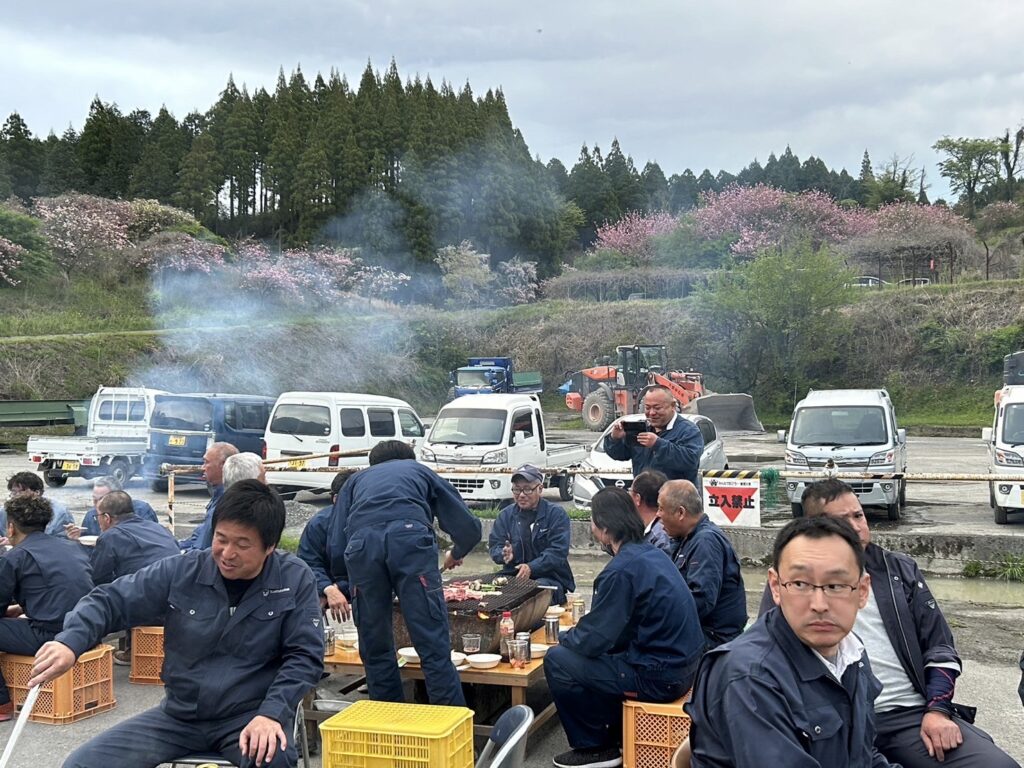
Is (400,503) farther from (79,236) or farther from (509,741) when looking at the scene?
(79,236)

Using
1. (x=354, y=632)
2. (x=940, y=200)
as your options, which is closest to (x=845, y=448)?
(x=354, y=632)

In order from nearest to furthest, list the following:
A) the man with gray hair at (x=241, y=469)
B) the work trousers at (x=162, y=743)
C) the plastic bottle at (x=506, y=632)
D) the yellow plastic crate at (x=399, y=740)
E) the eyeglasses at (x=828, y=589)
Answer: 1. the eyeglasses at (x=828, y=589)
2. the work trousers at (x=162, y=743)
3. the yellow plastic crate at (x=399, y=740)
4. the plastic bottle at (x=506, y=632)
5. the man with gray hair at (x=241, y=469)

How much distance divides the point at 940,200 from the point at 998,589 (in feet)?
192

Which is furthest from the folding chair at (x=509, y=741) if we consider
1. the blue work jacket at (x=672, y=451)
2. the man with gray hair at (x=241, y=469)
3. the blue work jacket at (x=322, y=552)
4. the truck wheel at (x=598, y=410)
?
the truck wheel at (x=598, y=410)

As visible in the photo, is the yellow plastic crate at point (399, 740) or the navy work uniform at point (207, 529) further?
the navy work uniform at point (207, 529)

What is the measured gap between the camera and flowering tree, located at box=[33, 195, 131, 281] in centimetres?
3730

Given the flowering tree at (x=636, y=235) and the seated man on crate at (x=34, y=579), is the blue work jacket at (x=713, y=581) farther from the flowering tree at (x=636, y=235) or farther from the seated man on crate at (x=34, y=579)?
the flowering tree at (x=636, y=235)

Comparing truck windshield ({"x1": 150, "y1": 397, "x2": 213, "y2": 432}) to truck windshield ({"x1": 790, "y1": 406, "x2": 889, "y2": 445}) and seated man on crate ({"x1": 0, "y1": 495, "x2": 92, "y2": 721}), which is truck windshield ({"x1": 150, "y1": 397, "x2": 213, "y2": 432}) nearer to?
truck windshield ({"x1": 790, "y1": 406, "x2": 889, "y2": 445})

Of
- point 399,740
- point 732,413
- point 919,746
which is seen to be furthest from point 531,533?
point 732,413

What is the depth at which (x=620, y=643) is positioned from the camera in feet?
16.9

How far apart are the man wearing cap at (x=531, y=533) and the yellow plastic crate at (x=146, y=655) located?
267 cm

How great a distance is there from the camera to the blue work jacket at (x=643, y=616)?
498 cm

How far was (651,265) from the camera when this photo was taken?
5169 centimetres

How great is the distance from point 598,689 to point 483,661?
0.74 meters
